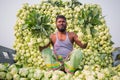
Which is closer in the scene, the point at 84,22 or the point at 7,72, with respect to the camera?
the point at 7,72

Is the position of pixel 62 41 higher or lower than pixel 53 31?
lower

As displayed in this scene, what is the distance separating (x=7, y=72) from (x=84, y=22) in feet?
6.82

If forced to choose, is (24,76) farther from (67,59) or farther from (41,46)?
(67,59)

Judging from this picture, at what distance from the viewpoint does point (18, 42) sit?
24.1 feet

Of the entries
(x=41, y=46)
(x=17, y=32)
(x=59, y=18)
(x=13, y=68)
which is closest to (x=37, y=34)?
(x=41, y=46)

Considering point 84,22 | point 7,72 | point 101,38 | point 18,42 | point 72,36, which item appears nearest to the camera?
point 7,72

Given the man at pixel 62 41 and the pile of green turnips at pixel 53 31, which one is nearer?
the pile of green turnips at pixel 53 31

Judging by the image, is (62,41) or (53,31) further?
(53,31)

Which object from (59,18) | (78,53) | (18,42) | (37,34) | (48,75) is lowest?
(48,75)

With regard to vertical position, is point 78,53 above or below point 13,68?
above

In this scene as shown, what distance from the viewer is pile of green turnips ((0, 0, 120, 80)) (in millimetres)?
2715

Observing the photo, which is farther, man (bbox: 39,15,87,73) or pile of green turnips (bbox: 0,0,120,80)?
man (bbox: 39,15,87,73)

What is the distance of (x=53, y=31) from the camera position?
6.48 m

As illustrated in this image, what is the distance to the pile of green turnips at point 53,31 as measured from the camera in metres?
2.71
